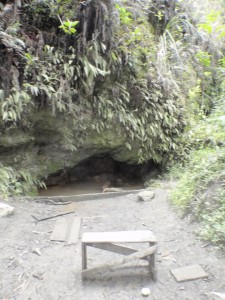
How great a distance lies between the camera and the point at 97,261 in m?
3.16

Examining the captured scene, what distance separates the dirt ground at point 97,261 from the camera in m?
2.58

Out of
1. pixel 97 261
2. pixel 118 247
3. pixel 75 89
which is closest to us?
pixel 118 247

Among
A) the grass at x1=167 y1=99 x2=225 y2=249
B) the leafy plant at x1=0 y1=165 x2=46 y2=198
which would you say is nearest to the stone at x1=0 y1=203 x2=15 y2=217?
the leafy plant at x1=0 y1=165 x2=46 y2=198

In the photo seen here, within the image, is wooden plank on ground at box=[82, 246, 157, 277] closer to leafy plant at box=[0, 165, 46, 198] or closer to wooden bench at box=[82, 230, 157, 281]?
wooden bench at box=[82, 230, 157, 281]

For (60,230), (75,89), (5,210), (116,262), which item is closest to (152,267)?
(116,262)

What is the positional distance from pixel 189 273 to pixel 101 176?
569 cm

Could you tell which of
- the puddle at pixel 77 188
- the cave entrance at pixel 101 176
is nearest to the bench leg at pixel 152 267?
the puddle at pixel 77 188

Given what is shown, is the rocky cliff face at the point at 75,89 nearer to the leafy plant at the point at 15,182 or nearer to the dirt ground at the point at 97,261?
the leafy plant at the point at 15,182

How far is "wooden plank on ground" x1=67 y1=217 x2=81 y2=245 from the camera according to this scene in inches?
144

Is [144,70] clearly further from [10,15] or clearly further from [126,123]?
[10,15]

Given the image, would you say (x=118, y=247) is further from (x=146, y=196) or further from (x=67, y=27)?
(x=67, y=27)

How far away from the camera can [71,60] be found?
210 inches

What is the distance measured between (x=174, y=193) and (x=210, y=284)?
2.30 m

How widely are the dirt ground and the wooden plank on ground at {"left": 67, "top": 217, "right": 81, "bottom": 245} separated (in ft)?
0.35
